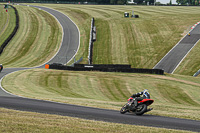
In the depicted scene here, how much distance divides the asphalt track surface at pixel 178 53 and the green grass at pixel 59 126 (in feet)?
153

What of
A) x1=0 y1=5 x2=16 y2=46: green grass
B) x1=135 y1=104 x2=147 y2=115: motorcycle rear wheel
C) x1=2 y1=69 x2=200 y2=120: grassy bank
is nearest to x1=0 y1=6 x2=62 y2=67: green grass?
x1=0 y1=5 x2=16 y2=46: green grass

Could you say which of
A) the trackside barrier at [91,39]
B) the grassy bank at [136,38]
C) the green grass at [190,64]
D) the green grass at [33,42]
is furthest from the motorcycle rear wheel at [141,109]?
the trackside barrier at [91,39]

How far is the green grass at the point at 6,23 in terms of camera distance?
84350 millimetres

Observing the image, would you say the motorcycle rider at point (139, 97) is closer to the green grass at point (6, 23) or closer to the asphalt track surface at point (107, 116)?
the asphalt track surface at point (107, 116)

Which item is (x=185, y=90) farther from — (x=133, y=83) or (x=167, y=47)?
(x=167, y=47)

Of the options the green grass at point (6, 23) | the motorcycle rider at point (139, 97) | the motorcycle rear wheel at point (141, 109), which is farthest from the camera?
the green grass at point (6, 23)

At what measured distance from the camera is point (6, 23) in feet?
310

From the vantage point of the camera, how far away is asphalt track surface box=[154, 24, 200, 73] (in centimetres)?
6139

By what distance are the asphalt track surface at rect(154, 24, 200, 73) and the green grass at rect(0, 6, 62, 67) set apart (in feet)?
89.1

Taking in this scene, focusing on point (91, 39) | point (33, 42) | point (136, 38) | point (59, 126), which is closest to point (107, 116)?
point (59, 126)

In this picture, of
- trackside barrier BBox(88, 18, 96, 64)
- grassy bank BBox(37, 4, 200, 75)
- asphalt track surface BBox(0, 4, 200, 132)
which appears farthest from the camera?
trackside barrier BBox(88, 18, 96, 64)

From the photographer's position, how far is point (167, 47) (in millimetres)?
73625

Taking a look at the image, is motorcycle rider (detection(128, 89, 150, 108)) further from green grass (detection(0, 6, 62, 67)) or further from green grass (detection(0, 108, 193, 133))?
green grass (detection(0, 6, 62, 67))

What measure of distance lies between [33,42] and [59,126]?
2794 inches
